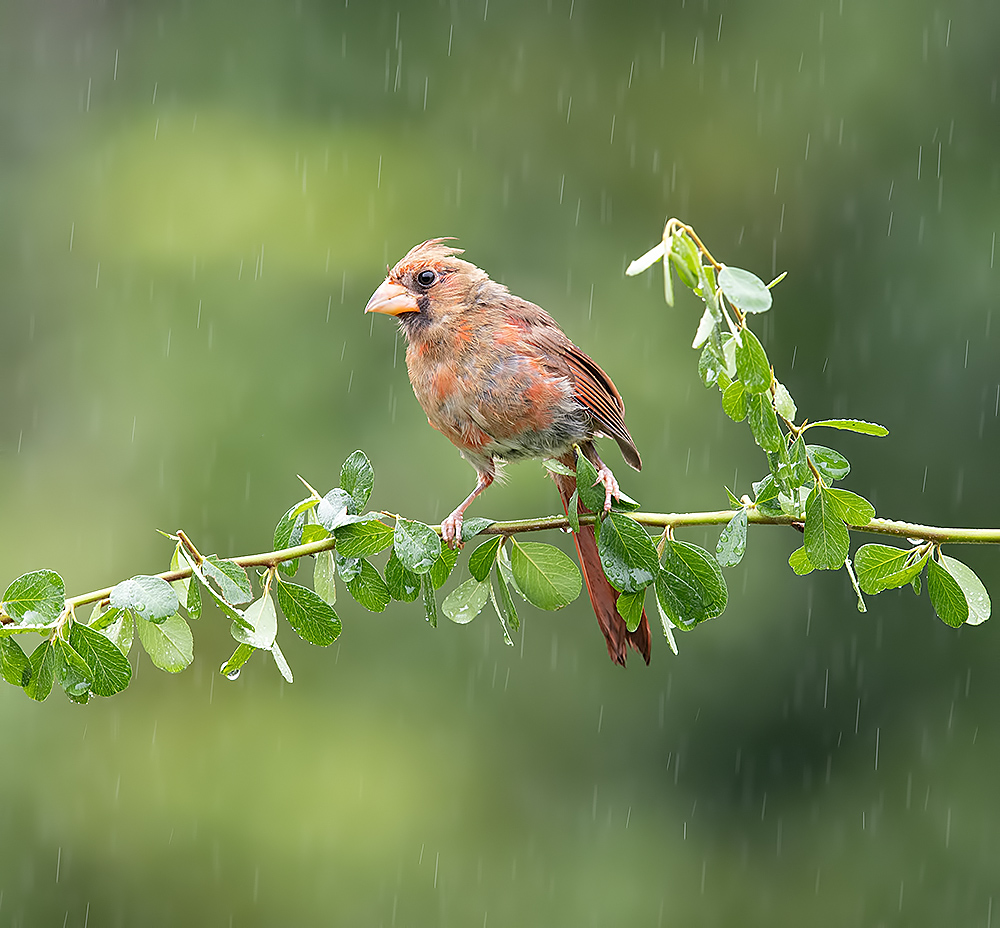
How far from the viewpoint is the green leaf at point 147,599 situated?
1683 millimetres

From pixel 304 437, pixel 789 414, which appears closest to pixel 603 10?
pixel 304 437

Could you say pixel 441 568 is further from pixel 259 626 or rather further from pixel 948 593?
pixel 948 593

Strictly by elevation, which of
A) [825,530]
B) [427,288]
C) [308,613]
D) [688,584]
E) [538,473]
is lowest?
[538,473]

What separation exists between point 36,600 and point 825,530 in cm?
111

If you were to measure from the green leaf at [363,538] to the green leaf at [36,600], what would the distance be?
40 centimetres

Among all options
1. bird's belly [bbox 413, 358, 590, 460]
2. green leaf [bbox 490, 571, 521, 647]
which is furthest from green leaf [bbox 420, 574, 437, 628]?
bird's belly [bbox 413, 358, 590, 460]

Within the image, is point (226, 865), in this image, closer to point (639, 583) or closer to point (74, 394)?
point (74, 394)

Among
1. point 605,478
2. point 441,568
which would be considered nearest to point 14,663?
point 441,568

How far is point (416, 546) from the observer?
1823 mm

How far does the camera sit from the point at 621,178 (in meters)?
6.20

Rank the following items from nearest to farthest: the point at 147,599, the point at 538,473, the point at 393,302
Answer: the point at 147,599
the point at 393,302
the point at 538,473

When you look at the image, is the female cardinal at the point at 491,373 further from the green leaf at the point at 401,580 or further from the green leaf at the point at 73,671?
the green leaf at the point at 73,671

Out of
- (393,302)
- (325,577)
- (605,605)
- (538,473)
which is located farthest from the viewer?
(538,473)

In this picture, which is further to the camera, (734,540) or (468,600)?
(468,600)
